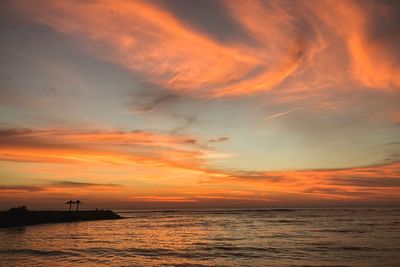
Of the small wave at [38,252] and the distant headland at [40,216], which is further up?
the distant headland at [40,216]

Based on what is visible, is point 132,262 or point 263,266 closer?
point 263,266

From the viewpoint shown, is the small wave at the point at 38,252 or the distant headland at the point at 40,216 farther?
the distant headland at the point at 40,216

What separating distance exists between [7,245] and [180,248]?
1815 cm

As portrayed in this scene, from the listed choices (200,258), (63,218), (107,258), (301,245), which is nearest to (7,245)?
(107,258)

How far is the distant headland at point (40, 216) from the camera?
70.9 meters

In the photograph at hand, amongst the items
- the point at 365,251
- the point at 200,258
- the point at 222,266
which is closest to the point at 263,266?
the point at 222,266

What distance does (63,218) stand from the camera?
88312 millimetres

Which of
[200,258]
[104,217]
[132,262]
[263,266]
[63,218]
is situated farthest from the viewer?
[104,217]

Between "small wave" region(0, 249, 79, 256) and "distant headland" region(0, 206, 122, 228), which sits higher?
"distant headland" region(0, 206, 122, 228)

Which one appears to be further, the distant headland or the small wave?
the distant headland

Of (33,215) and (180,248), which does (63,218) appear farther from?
(180,248)

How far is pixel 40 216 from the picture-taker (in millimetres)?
83312

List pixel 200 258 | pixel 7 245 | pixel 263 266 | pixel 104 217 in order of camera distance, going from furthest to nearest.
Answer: pixel 104 217 < pixel 7 245 < pixel 200 258 < pixel 263 266

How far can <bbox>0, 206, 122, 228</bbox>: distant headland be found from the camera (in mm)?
70875
